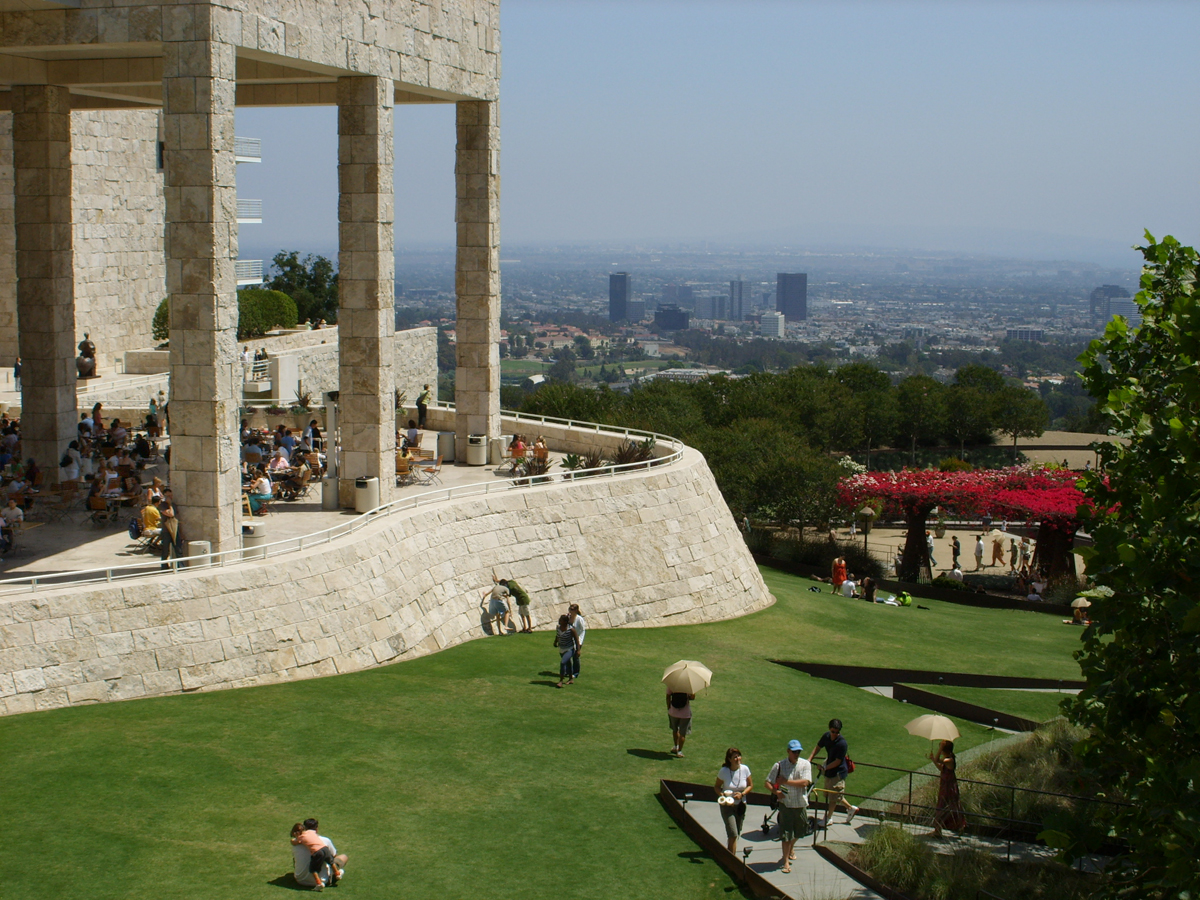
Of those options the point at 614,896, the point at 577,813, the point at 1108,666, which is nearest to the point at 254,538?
the point at 577,813

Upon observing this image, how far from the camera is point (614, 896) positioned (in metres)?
11.9

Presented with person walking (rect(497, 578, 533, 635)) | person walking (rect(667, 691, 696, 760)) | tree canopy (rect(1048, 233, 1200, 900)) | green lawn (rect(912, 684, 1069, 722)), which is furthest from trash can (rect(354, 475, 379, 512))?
tree canopy (rect(1048, 233, 1200, 900))

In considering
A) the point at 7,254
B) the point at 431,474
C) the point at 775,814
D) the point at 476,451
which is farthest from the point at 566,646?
the point at 7,254

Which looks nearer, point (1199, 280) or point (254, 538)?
point (1199, 280)

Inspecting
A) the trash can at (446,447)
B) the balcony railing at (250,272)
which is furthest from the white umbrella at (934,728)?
the balcony railing at (250,272)

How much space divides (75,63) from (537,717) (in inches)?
563

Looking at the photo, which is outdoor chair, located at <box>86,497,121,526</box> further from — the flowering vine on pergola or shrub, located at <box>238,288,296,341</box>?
the flowering vine on pergola

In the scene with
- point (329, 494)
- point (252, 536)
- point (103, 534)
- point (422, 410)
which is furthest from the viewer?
point (422, 410)

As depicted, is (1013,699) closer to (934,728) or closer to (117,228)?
(934,728)

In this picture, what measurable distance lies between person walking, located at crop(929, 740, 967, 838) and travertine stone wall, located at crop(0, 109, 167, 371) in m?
29.0

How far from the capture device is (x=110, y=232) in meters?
36.9

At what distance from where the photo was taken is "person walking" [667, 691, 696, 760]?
50.2 feet

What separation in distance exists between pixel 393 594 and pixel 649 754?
17.3ft

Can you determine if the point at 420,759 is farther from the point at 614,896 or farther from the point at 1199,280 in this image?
the point at 1199,280
